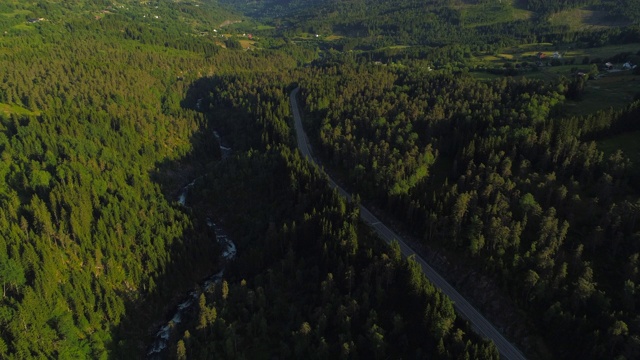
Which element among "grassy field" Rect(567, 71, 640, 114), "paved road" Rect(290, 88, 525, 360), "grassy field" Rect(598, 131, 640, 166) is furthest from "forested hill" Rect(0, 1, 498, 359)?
"grassy field" Rect(567, 71, 640, 114)

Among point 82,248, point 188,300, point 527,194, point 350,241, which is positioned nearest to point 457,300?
point 350,241

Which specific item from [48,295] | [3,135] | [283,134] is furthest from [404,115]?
[3,135]

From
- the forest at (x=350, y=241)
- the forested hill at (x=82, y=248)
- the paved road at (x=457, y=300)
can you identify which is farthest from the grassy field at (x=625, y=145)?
the forested hill at (x=82, y=248)

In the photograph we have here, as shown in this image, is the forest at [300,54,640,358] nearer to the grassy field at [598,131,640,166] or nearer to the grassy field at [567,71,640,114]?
the grassy field at [598,131,640,166]

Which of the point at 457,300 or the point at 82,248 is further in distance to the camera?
the point at 82,248

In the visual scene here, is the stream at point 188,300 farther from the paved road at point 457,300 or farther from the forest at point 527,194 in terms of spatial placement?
the paved road at point 457,300

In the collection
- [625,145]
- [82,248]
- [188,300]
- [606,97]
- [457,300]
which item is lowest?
[188,300]

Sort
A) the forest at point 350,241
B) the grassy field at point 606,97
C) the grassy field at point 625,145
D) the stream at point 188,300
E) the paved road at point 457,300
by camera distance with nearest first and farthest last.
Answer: the paved road at point 457,300, the forest at point 350,241, the stream at point 188,300, the grassy field at point 625,145, the grassy field at point 606,97

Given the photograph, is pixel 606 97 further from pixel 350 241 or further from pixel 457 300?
pixel 350 241

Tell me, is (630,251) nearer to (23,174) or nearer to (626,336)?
(626,336)
